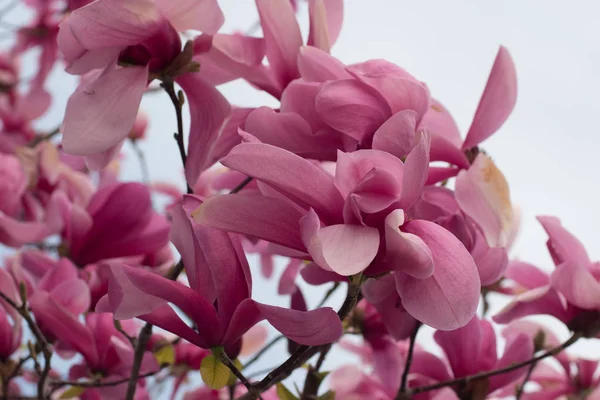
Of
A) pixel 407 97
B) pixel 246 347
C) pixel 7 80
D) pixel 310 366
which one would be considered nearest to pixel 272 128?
pixel 407 97

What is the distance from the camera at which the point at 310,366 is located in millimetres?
737

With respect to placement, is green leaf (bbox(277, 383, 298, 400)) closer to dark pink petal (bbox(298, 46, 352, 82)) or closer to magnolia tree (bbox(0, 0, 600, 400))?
magnolia tree (bbox(0, 0, 600, 400))

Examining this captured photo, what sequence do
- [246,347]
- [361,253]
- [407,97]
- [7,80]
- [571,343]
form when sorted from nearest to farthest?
[361,253] → [407,97] → [571,343] → [246,347] → [7,80]

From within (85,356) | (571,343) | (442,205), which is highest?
(442,205)

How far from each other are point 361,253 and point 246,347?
0.66m

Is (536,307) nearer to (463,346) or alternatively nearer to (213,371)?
(463,346)

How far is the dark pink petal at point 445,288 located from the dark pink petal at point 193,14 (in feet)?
0.91

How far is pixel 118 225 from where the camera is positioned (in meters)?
0.88

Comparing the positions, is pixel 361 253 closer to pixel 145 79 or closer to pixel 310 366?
pixel 145 79

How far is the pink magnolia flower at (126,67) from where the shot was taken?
1.66ft

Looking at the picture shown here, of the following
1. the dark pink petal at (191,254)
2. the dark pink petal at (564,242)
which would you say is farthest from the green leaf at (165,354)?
the dark pink petal at (564,242)

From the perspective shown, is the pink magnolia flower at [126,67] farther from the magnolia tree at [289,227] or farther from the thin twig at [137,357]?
the thin twig at [137,357]

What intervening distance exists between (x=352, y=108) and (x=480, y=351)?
358 mm

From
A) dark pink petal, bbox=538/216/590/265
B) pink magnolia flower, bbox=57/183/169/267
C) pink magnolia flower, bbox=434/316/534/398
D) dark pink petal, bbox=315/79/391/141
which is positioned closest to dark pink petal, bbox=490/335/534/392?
pink magnolia flower, bbox=434/316/534/398
